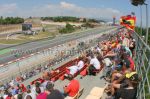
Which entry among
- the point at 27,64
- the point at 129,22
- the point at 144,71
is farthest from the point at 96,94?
the point at 27,64

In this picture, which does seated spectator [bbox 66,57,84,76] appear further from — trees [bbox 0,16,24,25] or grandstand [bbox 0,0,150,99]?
trees [bbox 0,16,24,25]

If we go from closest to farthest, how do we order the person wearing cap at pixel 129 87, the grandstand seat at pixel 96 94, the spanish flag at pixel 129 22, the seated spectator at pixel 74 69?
the person wearing cap at pixel 129 87, the grandstand seat at pixel 96 94, the spanish flag at pixel 129 22, the seated spectator at pixel 74 69

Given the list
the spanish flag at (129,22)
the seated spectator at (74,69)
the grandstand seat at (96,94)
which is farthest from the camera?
the seated spectator at (74,69)

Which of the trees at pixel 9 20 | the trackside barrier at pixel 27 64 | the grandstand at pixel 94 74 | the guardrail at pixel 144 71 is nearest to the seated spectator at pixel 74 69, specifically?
the grandstand at pixel 94 74

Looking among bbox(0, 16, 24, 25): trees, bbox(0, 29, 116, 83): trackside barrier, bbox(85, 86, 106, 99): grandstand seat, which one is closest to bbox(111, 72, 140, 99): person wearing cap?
bbox(85, 86, 106, 99): grandstand seat

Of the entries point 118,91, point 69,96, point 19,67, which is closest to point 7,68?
point 19,67

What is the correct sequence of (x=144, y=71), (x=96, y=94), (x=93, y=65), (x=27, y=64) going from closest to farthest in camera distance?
(x=144, y=71) < (x=96, y=94) < (x=93, y=65) < (x=27, y=64)

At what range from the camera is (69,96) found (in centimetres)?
1045

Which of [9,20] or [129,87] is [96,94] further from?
[9,20]

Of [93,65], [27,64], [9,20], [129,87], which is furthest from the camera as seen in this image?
[9,20]

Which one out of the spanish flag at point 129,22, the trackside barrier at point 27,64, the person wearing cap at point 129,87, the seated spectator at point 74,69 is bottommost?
the trackside barrier at point 27,64

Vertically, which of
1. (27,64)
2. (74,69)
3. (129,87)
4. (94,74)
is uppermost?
(129,87)

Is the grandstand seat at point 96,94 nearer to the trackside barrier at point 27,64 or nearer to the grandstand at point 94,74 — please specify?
the grandstand at point 94,74

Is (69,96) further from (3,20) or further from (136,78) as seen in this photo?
(3,20)
